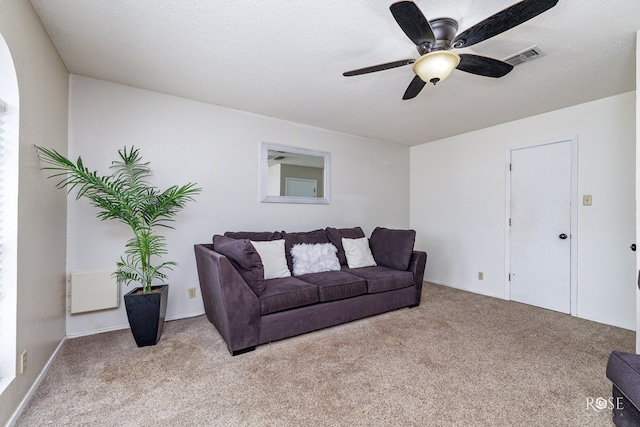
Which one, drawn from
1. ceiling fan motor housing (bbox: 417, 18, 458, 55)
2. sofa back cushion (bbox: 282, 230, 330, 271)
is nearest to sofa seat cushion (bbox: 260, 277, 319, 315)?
sofa back cushion (bbox: 282, 230, 330, 271)

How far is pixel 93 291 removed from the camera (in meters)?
2.48

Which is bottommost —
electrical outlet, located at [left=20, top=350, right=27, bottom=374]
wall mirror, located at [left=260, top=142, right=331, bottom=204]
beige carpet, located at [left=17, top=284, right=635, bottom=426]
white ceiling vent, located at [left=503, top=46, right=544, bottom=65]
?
beige carpet, located at [left=17, top=284, right=635, bottom=426]

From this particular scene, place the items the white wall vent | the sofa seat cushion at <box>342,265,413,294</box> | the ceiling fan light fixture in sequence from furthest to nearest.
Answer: the sofa seat cushion at <box>342,265,413,294</box> < the white wall vent < the ceiling fan light fixture

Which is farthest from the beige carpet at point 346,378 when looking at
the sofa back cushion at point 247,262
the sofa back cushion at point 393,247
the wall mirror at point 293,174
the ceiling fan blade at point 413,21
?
the ceiling fan blade at point 413,21

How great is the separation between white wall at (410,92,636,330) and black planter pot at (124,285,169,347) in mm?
3906

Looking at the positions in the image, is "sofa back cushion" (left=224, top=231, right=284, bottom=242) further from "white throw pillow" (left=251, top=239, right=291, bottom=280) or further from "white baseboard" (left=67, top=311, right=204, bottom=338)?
"white baseboard" (left=67, top=311, right=204, bottom=338)

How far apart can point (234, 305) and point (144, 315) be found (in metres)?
0.77

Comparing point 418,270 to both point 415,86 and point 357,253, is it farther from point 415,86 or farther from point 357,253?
point 415,86

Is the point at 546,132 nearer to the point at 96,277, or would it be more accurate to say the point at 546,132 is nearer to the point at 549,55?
the point at 549,55

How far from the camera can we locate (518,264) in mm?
3562

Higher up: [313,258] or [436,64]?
[436,64]

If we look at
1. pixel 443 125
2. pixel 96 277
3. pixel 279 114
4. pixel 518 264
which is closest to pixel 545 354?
pixel 518 264

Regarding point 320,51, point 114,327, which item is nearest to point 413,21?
point 320,51

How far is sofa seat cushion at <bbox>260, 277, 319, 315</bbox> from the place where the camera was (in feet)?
7.61
